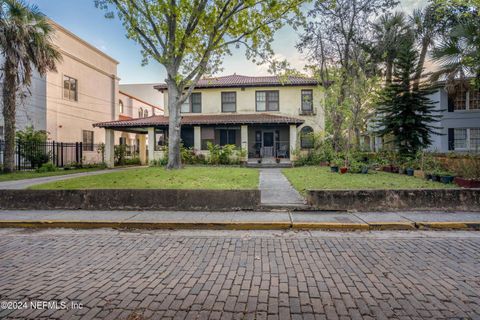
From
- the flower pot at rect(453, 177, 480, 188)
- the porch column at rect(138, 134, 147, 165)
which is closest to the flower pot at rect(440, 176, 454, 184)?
the flower pot at rect(453, 177, 480, 188)

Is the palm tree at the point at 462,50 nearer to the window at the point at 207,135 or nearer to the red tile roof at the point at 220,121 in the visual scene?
the red tile roof at the point at 220,121

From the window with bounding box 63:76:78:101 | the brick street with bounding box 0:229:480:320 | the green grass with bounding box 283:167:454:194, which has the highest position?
the window with bounding box 63:76:78:101

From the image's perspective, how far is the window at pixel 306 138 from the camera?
21453 millimetres

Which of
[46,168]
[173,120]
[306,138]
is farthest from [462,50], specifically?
[46,168]

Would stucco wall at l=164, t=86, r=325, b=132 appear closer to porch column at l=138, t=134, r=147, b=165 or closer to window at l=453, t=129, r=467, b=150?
porch column at l=138, t=134, r=147, b=165

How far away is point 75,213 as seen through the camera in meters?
7.03

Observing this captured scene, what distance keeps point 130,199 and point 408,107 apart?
15.8 metres

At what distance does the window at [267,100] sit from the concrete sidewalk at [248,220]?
16.7m

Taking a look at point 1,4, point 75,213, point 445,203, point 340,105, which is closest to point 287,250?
point 445,203

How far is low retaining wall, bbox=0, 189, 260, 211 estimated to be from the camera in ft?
23.8

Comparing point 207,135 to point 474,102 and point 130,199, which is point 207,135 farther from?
point 474,102

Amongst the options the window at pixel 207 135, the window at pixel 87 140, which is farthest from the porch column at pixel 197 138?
the window at pixel 87 140

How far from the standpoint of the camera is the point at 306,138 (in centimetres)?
2177

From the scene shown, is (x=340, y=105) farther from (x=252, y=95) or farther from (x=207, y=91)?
(x=207, y=91)
